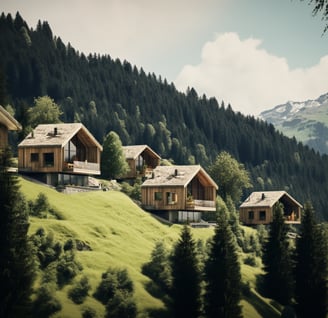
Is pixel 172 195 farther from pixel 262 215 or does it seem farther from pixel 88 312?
pixel 88 312

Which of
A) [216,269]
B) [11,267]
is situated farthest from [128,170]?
[11,267]

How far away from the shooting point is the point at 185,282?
83625 mm

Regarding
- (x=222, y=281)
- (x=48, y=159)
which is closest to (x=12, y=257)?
(x=222, y=281)

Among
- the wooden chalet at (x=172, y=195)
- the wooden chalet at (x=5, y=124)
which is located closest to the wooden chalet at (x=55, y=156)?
the wooden chalet at (x=172, y=195)

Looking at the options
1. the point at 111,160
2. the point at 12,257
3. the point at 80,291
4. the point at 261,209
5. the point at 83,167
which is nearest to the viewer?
the point at 12,257

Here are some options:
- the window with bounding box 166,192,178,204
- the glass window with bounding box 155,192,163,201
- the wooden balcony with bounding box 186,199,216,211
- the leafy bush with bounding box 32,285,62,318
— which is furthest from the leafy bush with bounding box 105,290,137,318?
the wooden balcony with bounding box 186,199,216,211

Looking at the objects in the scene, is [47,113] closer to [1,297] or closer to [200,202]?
[200,202]

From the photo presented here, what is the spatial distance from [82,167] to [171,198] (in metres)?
14.1

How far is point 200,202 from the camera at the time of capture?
129625 mm

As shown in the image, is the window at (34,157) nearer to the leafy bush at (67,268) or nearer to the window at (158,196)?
the window at (158,196)

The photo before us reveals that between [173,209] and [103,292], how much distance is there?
43.5 m

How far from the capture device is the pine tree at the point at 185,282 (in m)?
82.9

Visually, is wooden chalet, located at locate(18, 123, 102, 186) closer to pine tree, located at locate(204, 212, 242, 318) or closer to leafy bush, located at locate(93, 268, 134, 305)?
leafy bush, located at locate(93, 268, 134, 305)

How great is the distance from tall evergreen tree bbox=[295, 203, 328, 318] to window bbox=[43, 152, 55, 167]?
34.7m
